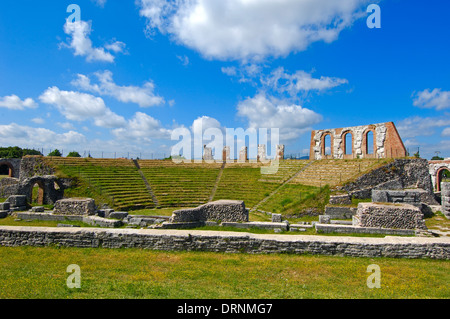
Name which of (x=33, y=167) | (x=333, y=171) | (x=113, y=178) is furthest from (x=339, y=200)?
(x=33, y=167)

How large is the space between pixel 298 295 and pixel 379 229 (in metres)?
8.49

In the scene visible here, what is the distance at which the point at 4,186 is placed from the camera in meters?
26.3

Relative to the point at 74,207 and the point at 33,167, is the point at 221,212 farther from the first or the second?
the point at 33,167

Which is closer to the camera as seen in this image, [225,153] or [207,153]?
[225,153]

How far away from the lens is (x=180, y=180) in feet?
98.2

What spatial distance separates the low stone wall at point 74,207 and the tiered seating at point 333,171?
711 inches

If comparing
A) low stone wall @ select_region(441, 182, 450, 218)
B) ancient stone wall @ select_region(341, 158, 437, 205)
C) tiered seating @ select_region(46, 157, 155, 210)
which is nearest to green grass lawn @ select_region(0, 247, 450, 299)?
low stone wall @ select_region(441, 182, 450, 218)

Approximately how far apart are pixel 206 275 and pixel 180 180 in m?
24.3

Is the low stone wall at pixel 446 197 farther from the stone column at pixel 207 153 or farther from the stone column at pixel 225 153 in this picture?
the stone column at pixel 207 153

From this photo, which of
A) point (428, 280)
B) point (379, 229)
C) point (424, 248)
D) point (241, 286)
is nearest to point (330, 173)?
point (379, 229)

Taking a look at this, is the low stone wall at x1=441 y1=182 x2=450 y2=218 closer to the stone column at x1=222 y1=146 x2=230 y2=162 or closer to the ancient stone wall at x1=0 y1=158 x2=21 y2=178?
the stone column at x1=222 y1=146 x2=230 y2=162

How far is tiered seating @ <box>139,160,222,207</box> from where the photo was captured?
24.4 metres

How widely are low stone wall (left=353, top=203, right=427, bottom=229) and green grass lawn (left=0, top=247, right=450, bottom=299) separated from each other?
4.29m
